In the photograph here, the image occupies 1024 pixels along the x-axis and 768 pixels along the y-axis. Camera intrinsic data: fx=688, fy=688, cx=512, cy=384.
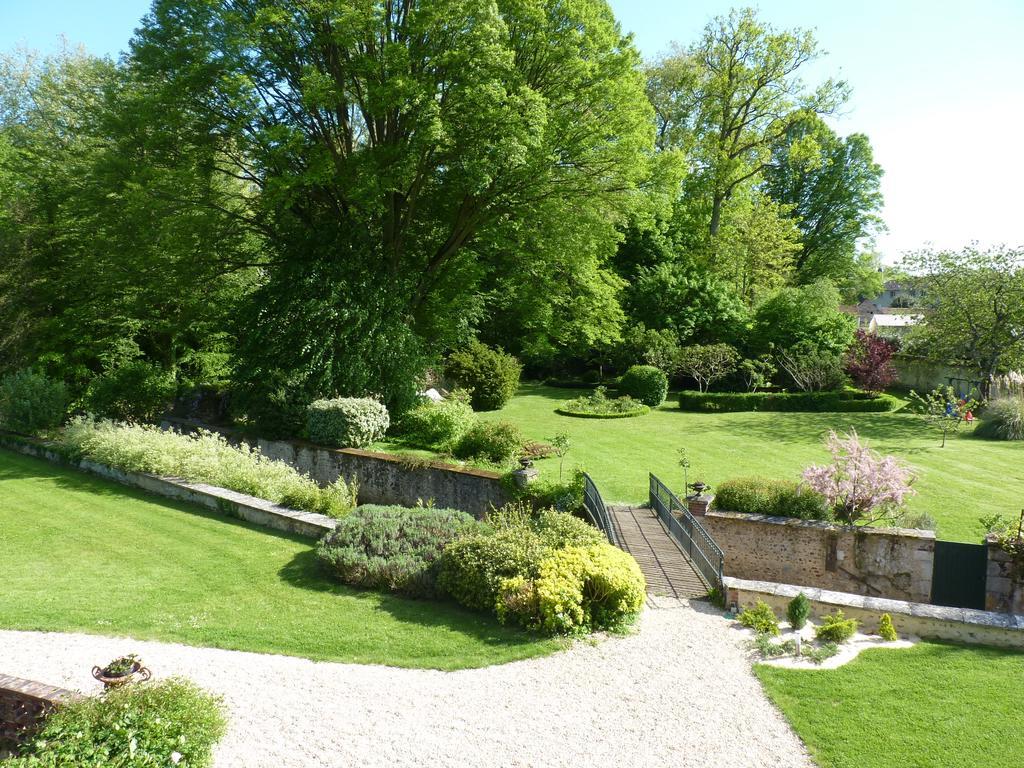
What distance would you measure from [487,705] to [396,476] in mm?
8629

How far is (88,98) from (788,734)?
27.6 m

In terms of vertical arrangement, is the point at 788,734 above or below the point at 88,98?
below

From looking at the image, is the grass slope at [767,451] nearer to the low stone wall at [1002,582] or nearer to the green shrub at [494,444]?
the green shrub at [494,444]

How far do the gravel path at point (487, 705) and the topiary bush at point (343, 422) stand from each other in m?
8.49

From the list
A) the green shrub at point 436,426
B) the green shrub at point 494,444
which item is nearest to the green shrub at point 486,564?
the green shrub at point 494,444

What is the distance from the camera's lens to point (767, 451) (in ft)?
65.5

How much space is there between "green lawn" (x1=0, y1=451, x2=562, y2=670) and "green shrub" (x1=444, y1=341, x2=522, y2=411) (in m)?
12.4

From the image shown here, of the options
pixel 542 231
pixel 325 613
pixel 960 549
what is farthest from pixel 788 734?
pixel 542 231

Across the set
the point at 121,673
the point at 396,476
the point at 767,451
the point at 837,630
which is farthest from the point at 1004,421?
the point at 121,673

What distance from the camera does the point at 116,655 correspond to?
7.69 meters

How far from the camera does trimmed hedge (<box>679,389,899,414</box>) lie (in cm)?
2702

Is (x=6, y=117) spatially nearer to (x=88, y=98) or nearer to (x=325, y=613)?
(x=88, y=98)

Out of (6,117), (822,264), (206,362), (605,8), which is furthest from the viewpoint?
(822,264)

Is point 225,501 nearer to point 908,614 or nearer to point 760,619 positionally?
point 760,619
